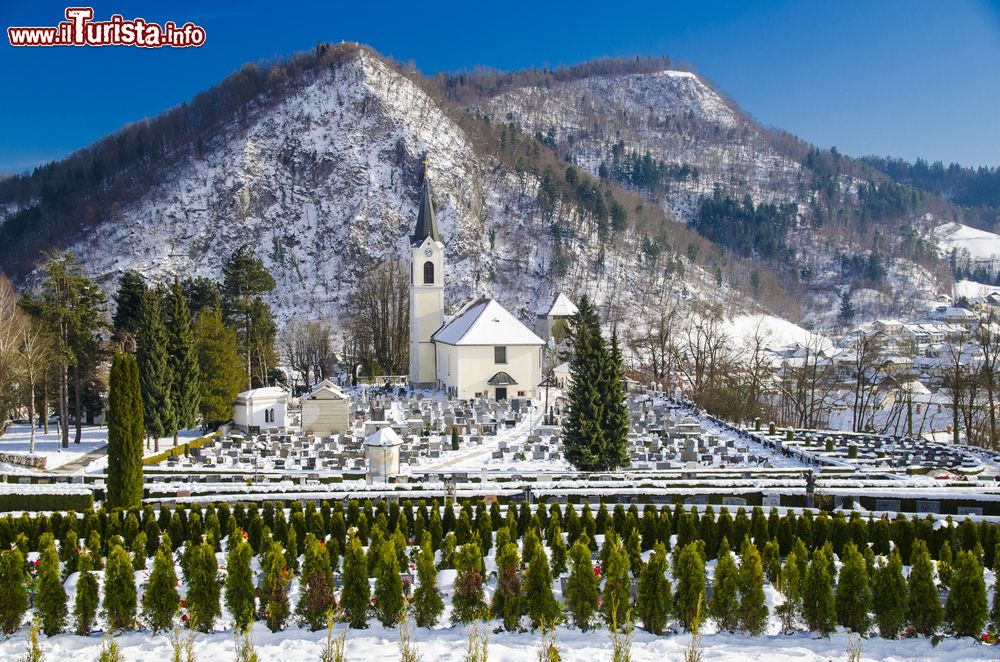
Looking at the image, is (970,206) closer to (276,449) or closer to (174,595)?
(276,449)

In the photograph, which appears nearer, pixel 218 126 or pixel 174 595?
pixel 174 595

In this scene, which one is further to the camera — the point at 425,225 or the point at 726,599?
the point at 425,225

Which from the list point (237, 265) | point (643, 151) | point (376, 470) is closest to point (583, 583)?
point (376, 470)

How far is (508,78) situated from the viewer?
7032 inches

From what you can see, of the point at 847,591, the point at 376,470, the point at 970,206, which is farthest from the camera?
the point at 970,206

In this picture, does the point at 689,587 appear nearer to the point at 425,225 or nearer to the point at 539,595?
the point at 539,595

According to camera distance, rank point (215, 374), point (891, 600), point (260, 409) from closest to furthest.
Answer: point (891, 600), point (215, 374), point (260, 409)

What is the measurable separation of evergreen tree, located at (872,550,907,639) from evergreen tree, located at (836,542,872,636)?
0.15 meters

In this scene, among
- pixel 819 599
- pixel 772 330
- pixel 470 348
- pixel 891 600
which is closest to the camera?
pixel 891 600

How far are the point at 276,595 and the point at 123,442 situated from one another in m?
8.51

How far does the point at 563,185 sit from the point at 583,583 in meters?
93.0

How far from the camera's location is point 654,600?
10328mm

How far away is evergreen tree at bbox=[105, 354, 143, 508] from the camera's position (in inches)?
664

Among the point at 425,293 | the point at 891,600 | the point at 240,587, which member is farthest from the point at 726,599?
the point at 425,293
